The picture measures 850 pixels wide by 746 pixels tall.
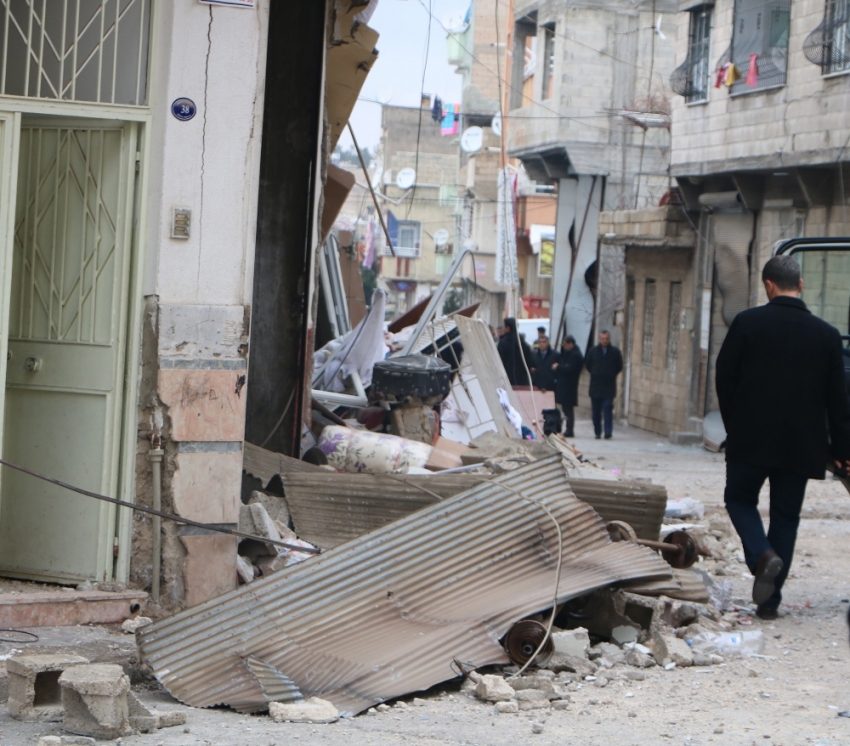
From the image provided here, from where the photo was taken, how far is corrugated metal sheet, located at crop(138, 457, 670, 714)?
431 centimetres

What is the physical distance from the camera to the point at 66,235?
5594 millimetres

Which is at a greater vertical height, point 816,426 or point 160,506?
point 816,426

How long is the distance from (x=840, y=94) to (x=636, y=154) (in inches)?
499

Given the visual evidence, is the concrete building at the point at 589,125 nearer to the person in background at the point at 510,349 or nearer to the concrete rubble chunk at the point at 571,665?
the person in background at the point at 510,349

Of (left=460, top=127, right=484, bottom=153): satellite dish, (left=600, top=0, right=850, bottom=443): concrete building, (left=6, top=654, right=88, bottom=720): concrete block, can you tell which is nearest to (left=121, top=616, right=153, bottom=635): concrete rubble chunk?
(left=6, top=654, right=88, bottom=720): concrete block

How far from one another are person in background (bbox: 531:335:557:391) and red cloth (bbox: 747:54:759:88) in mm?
5215

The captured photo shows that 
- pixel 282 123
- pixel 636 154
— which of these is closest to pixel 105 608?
pixel 282 123

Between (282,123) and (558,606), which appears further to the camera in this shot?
(282,123)

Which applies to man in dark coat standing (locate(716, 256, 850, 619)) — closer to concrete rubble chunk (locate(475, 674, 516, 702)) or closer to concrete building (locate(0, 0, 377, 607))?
concrete rubble chunk (locate(475, 674, 516, 702))

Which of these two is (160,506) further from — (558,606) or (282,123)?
(282,123)

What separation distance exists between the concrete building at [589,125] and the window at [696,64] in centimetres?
705

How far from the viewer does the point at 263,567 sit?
19.1 feet

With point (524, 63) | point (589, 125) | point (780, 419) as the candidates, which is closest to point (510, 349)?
point (780, 419)

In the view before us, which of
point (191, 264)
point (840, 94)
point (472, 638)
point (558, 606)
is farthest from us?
point (840, 94)
